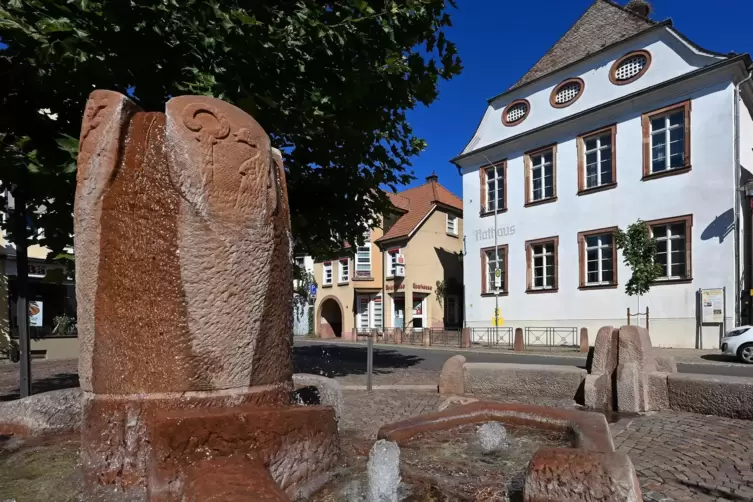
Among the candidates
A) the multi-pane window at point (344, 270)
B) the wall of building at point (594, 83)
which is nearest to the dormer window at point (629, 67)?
the wall of building at point (594, 83)

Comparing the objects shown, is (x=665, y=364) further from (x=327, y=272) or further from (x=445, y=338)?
(x=327, y=272)

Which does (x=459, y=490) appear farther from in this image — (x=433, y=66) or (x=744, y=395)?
(x=433, y=66)

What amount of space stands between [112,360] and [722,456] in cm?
460

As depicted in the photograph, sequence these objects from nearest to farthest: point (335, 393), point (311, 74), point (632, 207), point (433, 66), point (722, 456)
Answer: point (335, 393) < point (722, 456) < point (311, 74) < point (433, 66) < point (632, 207)

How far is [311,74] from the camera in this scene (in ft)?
21.1

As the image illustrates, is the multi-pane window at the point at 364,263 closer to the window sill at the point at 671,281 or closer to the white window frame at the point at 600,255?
the white window frame at the point at 600,255

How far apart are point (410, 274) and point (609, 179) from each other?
1297cm

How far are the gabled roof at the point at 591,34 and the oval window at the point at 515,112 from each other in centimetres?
82

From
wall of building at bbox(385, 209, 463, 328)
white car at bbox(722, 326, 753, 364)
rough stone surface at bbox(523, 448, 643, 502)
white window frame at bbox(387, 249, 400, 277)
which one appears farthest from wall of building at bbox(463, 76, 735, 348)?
rough stone surface at bbox(523, 448, 643, 502)

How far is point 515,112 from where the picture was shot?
2503cm

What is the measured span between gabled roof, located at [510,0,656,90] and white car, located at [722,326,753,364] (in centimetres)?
1237

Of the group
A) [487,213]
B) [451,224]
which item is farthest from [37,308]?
[451,224]

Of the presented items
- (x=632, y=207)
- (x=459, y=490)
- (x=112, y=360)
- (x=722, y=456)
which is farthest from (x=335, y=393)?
(x=632, y=207)

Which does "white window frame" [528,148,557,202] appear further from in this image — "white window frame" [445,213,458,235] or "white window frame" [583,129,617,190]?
"white window frame" [445,213,458,235]
